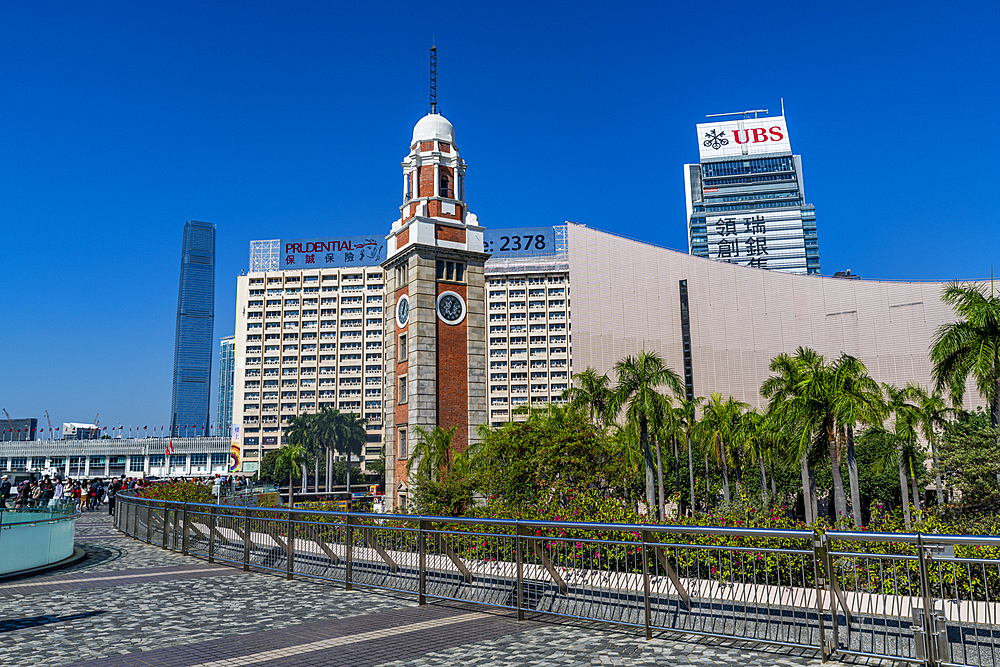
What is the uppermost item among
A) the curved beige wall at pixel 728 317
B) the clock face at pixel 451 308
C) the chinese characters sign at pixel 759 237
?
the chinese characters sign at pixel 759 237

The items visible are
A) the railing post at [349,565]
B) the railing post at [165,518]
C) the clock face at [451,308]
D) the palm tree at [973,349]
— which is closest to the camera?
the railing post at [349,565]

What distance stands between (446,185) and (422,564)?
35512mm

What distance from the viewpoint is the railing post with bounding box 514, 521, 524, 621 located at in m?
9.35

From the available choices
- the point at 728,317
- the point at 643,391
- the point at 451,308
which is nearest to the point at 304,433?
the point at 728,317

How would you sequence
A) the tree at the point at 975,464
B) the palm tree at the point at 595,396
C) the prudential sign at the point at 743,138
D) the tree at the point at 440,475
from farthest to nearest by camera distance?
the prudential sign at the point at 743,138 → the palm tree at the point at 595,396 → the tree at the point at 440,475 → the tree at the point at 975,464

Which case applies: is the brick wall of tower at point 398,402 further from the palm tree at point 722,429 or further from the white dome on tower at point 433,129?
the palm tree at point 722,429

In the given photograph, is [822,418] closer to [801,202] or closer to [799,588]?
[799,588]

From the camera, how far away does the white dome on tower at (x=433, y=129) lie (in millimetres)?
44688

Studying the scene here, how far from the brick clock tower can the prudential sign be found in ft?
481

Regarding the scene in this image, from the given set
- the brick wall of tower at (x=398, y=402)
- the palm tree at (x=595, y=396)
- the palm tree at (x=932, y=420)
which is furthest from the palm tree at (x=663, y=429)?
the brick wall of tower at (x=398, y=402)

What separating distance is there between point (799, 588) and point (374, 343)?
406ft

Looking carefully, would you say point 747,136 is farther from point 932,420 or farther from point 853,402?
point 853,402

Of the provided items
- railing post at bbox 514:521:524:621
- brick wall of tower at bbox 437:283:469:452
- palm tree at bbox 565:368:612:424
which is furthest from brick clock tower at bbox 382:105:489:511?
railing post at bbox 514:521:524:621

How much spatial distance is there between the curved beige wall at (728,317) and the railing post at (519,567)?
6695cm
